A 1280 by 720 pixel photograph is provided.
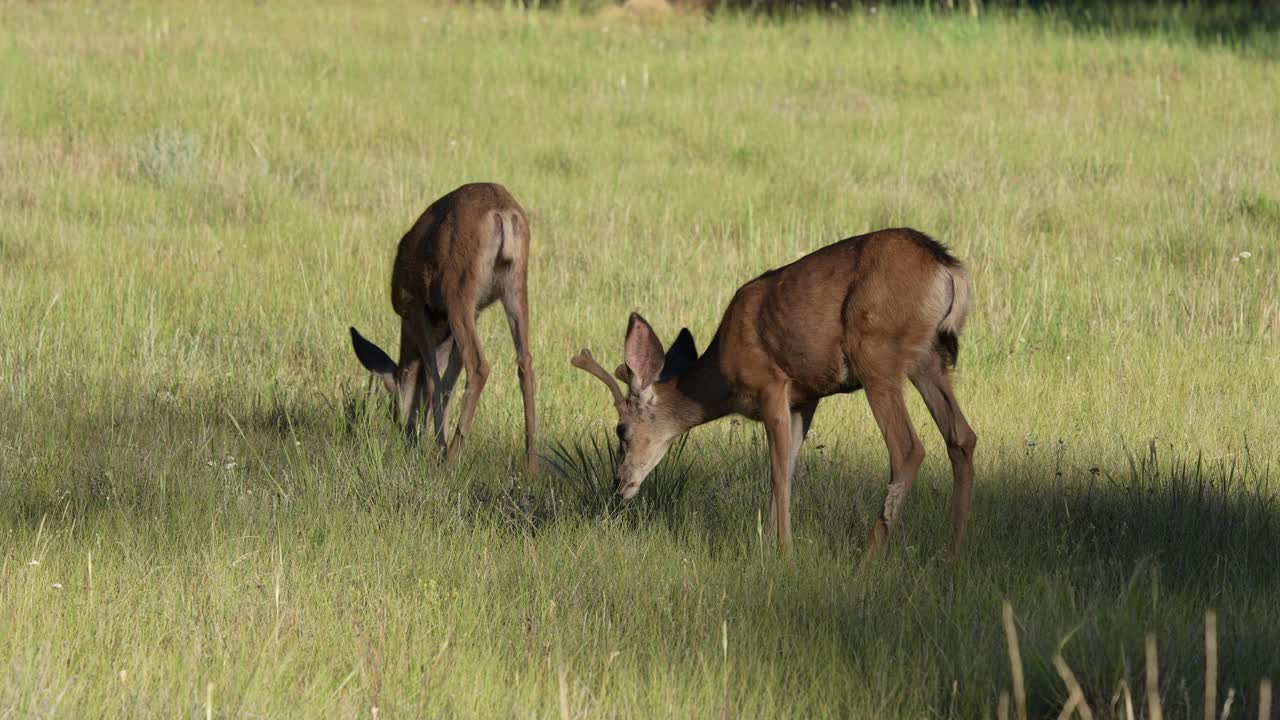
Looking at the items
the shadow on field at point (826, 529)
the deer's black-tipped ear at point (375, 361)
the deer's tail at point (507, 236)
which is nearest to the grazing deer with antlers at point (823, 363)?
the shadow on field at point (826, 529)

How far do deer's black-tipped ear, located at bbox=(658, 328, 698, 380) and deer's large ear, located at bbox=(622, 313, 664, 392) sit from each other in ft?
0.14

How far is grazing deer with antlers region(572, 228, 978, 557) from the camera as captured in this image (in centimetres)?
510

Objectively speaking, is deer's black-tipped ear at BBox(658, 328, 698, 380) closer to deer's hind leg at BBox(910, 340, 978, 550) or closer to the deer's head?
the deer's head

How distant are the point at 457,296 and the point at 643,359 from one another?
1.21 meters

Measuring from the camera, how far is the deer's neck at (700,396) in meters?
5.61

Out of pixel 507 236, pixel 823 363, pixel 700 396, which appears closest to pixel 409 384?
pixel 507 236

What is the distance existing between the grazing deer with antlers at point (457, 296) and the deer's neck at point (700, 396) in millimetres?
Result: 823

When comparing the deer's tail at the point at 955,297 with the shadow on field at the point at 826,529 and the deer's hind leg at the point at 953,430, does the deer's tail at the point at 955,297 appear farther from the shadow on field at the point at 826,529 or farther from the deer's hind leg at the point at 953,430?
the shadow on field at the point at 826,529

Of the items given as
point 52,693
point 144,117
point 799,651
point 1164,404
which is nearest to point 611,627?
point 799,651

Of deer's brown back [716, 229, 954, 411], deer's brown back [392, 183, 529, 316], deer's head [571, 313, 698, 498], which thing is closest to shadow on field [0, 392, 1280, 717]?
deer's head [571, 313, 698, 498]

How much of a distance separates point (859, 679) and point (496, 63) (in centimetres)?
1095

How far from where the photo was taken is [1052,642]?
13.1 feet

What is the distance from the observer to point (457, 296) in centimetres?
653

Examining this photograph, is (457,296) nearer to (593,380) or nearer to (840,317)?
(593,380)
